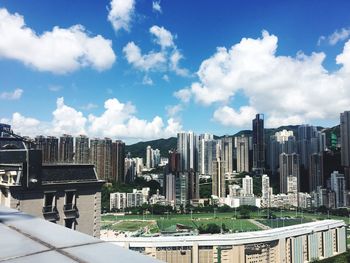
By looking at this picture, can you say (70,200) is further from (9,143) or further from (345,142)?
(345,142)

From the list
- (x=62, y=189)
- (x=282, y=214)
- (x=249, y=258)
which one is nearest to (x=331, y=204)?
(x=282, y=214)

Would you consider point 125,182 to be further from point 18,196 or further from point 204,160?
point 18,196

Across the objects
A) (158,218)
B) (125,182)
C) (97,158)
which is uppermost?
(97,158)

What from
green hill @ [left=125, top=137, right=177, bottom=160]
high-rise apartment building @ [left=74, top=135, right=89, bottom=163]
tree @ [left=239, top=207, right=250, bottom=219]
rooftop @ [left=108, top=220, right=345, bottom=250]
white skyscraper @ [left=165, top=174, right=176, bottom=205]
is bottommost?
tree @ [left=239, top=207, right=250, bottom=219]

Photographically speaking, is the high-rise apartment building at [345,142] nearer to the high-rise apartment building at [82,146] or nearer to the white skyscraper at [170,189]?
the white skyscraper at [170,189]

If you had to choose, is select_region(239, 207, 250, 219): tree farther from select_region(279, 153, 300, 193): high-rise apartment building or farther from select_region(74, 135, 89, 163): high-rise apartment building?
select_region(74, 135, 89, 163): high-rise apartment building

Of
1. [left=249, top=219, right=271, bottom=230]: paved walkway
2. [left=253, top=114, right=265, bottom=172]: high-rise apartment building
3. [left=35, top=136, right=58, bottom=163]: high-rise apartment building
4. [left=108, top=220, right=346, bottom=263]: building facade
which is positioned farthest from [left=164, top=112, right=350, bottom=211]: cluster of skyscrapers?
[left=35, top=136, right=58, bottom=163]: high-rise apartment building

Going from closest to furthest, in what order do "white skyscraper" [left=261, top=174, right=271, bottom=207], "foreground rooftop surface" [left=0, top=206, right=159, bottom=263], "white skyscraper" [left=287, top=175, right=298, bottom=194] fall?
"foreground rooftop surface" [left=0, top=206, right=159, bottom=263], "white skyscraper" [left=287, top=175, right=298, bottom=194], "white skyscraper" [left=261, top=174, right=271, bottom=207]
